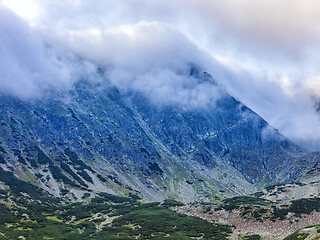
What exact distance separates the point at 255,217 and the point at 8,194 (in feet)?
382

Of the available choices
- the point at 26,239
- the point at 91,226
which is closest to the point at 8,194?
the point at 91,226

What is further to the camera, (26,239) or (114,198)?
(114,198)

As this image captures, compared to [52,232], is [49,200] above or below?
above

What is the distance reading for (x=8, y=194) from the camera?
149 m

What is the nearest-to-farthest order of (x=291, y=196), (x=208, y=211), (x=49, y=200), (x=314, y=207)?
(x=314, y=207)
(x=208, y=211)
(x=49, y=200)
(x=291, y=196)

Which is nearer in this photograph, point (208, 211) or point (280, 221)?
point (280, 221)

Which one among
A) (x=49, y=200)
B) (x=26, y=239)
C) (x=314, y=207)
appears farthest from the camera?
(x=49, y=200)

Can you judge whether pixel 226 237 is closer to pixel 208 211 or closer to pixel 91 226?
pixel 208 211

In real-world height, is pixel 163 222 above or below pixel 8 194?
below

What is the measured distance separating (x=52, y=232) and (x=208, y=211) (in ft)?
198

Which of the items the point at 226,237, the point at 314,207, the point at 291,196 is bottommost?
the point at 226,237

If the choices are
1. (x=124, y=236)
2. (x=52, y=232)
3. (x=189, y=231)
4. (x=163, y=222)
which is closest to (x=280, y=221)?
(x=189, y=231)

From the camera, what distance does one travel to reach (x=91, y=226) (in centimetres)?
11206

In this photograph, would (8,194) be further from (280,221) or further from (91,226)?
(280,221)
